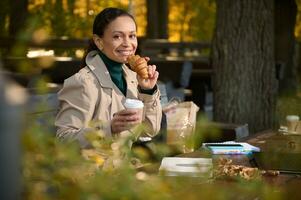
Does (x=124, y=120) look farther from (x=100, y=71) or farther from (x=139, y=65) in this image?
(x=100, y=71)

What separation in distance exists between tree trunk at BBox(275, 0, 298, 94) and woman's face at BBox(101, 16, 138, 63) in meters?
6.69

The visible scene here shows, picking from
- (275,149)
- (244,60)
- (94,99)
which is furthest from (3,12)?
(275,149)

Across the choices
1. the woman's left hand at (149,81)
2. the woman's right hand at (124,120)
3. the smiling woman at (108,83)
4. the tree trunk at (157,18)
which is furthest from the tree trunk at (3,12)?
the woman's right hand at (124,120)

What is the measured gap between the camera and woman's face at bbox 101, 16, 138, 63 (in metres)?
4.04

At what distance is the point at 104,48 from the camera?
160 inches

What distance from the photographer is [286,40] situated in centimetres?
1105

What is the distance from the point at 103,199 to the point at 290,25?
10.2m

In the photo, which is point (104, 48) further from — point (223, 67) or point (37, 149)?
point (37, 149)

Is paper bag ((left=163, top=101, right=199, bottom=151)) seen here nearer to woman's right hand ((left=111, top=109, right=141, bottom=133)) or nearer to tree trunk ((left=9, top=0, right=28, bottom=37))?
woman's right hand ((left=111, top=109, right=141, bottom=133))

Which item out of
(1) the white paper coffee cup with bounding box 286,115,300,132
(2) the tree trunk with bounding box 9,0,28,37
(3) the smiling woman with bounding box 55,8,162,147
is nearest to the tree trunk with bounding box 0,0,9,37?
(2) the tree trunk with bounding box 9,0,28,37

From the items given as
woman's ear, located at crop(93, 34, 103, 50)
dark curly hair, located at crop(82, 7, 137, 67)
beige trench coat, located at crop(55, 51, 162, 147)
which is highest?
dark curly hair, located at crop(82, 7, 137, 67)

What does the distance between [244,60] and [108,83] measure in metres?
2.63

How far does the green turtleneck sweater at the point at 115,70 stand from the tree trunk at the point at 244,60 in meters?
2.46

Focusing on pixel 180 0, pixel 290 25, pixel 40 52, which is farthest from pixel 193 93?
pixel 180 0
